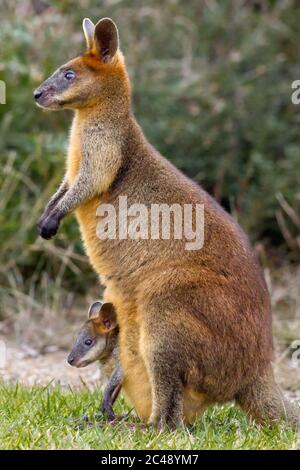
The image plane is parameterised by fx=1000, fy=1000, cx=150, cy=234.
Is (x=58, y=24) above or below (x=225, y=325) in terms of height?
above

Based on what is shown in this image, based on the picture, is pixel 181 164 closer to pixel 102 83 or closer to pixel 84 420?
pixel 102 83

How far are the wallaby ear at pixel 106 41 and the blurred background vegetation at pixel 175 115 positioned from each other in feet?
10.5

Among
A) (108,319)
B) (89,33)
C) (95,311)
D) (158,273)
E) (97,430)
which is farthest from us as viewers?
(89,33)

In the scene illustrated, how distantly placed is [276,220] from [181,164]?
3.73 ft

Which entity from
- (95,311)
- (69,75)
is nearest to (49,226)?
(95,311)

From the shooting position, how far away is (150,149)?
18.8 feet

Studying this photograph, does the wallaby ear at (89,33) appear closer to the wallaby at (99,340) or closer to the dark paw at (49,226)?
the dark paw at (49,226)

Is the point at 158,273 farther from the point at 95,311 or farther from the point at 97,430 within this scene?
the point at 97,430

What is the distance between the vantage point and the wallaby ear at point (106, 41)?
5.70 m

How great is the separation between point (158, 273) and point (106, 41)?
146cm

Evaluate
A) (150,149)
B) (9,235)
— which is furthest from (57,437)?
(9,235)

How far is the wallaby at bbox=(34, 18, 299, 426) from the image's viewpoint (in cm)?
502

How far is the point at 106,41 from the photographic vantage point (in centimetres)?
579

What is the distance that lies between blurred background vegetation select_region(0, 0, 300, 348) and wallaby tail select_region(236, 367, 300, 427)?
12.4 ft
